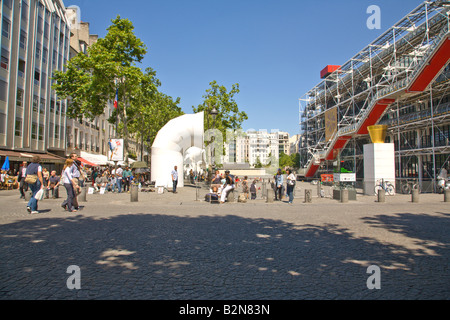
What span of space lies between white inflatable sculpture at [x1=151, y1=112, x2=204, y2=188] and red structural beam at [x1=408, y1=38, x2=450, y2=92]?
15752 millimetres

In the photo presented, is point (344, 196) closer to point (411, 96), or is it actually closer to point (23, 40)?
point (411, 96)

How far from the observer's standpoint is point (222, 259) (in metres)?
4.80

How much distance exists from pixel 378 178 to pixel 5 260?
1878 centimetres

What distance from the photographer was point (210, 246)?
18.5ft

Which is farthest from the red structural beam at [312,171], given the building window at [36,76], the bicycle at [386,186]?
the building window at [36,76]

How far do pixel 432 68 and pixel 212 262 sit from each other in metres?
23.3

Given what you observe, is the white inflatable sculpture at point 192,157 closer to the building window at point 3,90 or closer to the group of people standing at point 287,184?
the building window at point 3,90

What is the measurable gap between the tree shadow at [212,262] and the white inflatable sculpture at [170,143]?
14354 mm

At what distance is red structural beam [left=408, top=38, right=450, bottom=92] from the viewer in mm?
20172

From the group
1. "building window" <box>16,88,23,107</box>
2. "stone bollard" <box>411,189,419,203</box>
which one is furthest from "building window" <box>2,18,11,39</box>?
"stone bollard" <box>411,189,419,203</box>

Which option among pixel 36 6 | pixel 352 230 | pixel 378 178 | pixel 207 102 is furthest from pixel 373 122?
pixel 36 6

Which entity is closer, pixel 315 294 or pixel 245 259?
pixel 315 294

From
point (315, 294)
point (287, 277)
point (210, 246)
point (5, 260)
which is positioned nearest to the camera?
point (315, 294)
